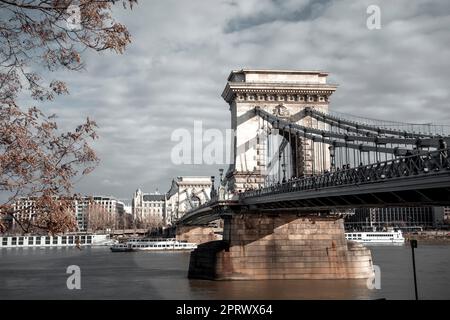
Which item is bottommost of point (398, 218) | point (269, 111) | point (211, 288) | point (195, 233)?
point (211, 288)

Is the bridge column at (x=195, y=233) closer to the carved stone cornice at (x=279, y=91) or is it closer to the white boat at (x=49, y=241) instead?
Result: the white boat at (x=49, y=241)

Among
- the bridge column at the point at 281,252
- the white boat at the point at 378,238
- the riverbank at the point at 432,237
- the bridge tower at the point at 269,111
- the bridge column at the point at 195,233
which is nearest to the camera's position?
the bridge column at the point at 281,252

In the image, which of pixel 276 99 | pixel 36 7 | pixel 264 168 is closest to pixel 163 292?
pixel 264 168

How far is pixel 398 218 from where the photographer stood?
187250 mm

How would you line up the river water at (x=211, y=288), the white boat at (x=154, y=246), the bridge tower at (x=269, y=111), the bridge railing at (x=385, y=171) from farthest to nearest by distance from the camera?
the white boat at (x=154, y=246) < the bridge tower at (x=269, y=111) < the river water at (x=211, y=288) < the bridge railing at (x=385, y=171)

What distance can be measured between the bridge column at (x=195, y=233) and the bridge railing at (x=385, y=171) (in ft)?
284

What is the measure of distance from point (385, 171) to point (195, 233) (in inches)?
3967

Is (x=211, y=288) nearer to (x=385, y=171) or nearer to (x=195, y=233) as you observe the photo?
(x=385, y=171)

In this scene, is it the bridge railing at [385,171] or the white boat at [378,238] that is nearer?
the bridge railing at [385,171]

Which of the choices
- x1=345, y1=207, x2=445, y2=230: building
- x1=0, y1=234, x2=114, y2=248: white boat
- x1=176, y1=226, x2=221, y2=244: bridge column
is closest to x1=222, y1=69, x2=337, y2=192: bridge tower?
x1=176, y1=226, x2=221, y2=244: bridge column

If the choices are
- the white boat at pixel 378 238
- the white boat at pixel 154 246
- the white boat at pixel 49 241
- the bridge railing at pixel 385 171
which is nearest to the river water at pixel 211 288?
the bridge railing at pixel 385 171

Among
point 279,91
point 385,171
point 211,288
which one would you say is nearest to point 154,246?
point 279,91

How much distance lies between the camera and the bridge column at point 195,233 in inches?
4791

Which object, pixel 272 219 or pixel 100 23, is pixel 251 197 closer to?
pixel 272 219
